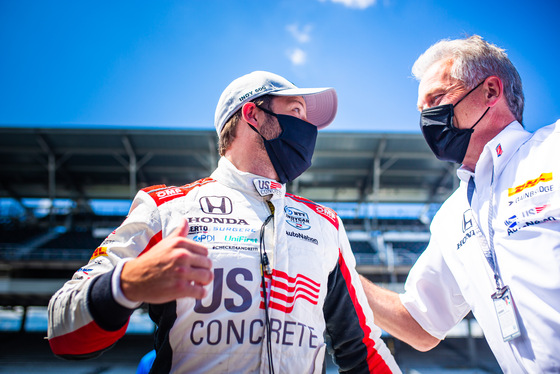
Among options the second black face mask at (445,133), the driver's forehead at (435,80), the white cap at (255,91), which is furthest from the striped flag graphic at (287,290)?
the driver's forehead at (435,80)

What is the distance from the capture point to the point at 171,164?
18.3 metres

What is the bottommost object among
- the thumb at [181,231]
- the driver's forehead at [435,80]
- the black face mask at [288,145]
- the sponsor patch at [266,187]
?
the thumb at [181,231]

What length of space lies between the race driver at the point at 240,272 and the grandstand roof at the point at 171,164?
573 inches

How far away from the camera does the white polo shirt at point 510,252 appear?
1483 mm

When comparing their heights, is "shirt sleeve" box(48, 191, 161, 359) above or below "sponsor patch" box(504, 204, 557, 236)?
below

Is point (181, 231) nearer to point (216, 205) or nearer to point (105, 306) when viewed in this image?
point (105, 306)

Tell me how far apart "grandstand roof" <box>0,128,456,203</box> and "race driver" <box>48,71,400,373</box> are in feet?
47.8

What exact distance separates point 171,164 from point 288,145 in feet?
57.1

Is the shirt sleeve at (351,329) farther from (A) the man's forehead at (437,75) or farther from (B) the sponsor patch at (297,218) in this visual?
(A) the man's forehead at (437,75)

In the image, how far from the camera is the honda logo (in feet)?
5.28

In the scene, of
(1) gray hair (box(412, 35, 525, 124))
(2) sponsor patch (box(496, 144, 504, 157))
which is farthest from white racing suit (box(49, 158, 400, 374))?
(1) gray hair (box(412, 35, 525, 124))

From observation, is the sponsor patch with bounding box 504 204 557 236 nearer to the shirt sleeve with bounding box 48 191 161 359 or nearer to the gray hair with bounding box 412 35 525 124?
the gray hair with bounding box 412 35 525 124

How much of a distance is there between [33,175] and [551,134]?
2338cm

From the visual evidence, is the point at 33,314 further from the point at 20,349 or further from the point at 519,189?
the point at 519,189
